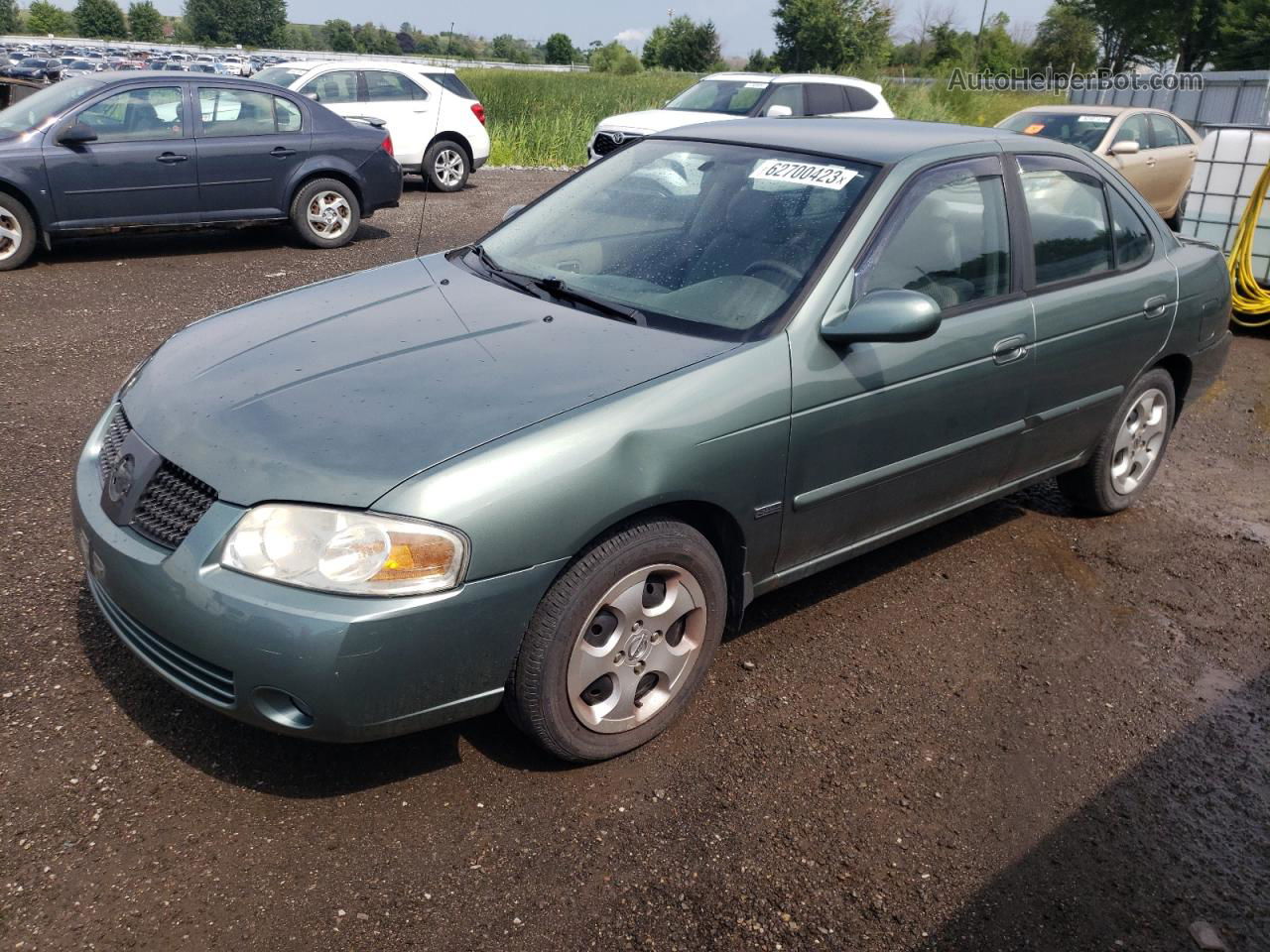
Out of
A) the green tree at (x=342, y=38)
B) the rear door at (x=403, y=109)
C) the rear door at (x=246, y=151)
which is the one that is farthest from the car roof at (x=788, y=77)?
the green tree at (x=342, y=38)

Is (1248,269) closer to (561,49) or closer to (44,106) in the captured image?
(44,106)

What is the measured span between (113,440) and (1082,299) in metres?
3.48

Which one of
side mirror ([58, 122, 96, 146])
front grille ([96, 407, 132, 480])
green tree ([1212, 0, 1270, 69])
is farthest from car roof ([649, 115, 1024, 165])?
green tree ([1212, 0, 1270, 69])

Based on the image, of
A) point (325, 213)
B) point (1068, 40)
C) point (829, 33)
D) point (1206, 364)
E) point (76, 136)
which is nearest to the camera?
point (1206, 364)

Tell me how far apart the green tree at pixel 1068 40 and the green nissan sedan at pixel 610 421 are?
6917cm

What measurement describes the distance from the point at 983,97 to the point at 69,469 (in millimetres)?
35884

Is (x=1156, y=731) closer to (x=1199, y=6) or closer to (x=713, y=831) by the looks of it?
(x=713, y=831)

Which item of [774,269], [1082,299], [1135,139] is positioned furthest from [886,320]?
[1135,139]

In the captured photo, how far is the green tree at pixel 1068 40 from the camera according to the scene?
215ft

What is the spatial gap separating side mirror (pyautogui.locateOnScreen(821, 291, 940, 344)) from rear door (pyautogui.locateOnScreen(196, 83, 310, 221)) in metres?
7.80

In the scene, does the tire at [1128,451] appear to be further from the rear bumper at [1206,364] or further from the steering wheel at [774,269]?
the steering wheel at [774,269]

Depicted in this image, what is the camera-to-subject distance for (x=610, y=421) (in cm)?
288

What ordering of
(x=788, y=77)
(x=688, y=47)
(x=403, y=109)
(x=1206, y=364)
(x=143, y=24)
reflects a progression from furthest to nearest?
1. (x=143, y=24)
2. (x=688, y=47)
3. (x=403, y=109)
4. (x=788, y=77)
5. (x=1206, y=364)

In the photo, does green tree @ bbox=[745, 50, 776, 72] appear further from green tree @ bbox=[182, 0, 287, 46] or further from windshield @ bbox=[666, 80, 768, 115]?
windshield @ bbox=[666, 80, 768, 115]
